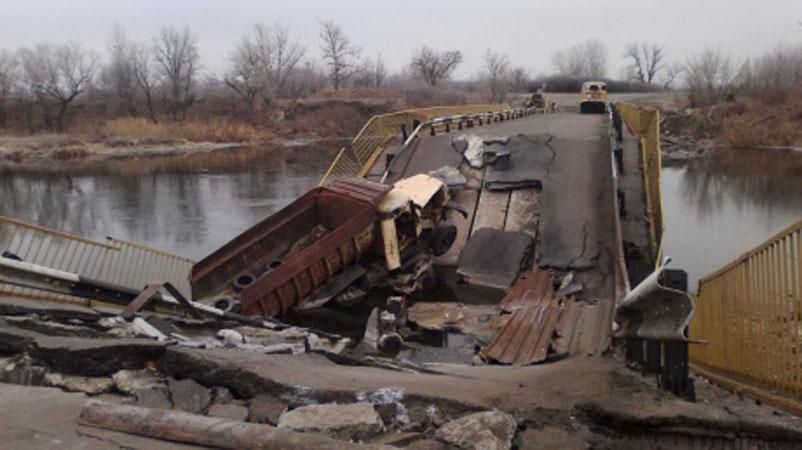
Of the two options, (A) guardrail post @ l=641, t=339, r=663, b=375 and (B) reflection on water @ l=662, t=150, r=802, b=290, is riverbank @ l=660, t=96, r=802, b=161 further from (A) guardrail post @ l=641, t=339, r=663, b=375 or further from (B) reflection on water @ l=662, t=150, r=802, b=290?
(A) guardrail post @ l=641, t=339, r=663, b=375

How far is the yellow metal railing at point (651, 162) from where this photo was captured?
12.5 metres

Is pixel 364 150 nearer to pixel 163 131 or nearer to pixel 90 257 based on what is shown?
pixel 90 257

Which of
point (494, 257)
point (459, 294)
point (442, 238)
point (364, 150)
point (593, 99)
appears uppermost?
point (593, 99)

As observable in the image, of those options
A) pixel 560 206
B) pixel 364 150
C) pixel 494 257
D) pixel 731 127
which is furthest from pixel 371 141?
pixel 731 127

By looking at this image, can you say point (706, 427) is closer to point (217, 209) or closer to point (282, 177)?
point (217, 209)

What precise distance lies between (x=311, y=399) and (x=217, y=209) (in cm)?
2170

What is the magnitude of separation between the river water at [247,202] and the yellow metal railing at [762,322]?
10233 mm

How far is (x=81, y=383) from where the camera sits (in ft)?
15.6

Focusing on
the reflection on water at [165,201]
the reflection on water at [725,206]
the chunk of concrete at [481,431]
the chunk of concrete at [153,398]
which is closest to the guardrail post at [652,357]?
the chunk of concrete at [481,431]

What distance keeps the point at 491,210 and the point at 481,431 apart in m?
10.4

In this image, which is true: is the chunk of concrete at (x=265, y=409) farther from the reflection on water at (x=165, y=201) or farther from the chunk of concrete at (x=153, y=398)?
the reflection on water at (x=165, y=201)

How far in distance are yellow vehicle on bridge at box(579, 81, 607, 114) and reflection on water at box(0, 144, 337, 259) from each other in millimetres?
14069

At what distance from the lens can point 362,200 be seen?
469 inches

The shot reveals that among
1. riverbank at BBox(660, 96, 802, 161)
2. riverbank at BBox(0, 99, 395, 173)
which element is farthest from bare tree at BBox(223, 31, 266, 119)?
riverbank at BBox(660, 96, 802, 161)
